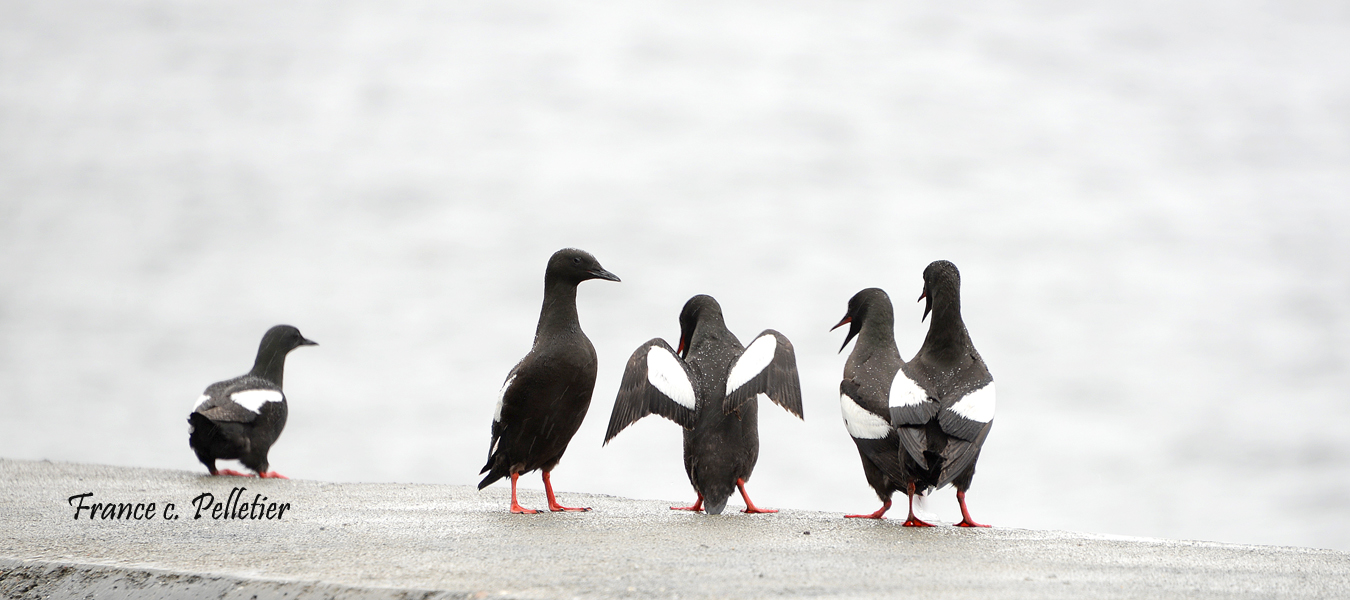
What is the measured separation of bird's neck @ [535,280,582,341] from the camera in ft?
21.3

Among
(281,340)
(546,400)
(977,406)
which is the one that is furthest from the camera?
(281,340)

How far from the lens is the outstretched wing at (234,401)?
908 centimetres

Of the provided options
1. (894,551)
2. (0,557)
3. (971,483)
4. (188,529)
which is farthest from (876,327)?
(0,557)

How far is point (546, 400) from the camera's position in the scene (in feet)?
20.7

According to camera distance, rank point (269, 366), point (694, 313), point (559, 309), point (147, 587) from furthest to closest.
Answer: point (269, 366) < point (694, 313) < point (559, 309) < point (147, 587)

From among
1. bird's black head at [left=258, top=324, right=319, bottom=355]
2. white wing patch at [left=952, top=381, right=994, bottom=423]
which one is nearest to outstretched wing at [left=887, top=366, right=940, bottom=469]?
white wing patch at [left=952, top=381, right=994, bottom=423]

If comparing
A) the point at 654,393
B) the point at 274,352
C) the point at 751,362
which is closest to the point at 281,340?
the point at 274,352

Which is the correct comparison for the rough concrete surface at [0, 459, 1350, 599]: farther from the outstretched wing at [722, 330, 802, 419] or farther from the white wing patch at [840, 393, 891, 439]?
the outstretched wing at [722, 330, 802, 419]

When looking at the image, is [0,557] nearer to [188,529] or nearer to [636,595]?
[188,529]

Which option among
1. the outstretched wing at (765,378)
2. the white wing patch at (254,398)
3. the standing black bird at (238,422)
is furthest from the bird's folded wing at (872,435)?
the white wing patch at (254,398)

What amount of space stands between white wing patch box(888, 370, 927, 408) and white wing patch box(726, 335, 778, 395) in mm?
805

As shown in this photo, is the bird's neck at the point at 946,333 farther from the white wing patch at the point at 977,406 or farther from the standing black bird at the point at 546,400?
the standing black bird at the point at 546,400
